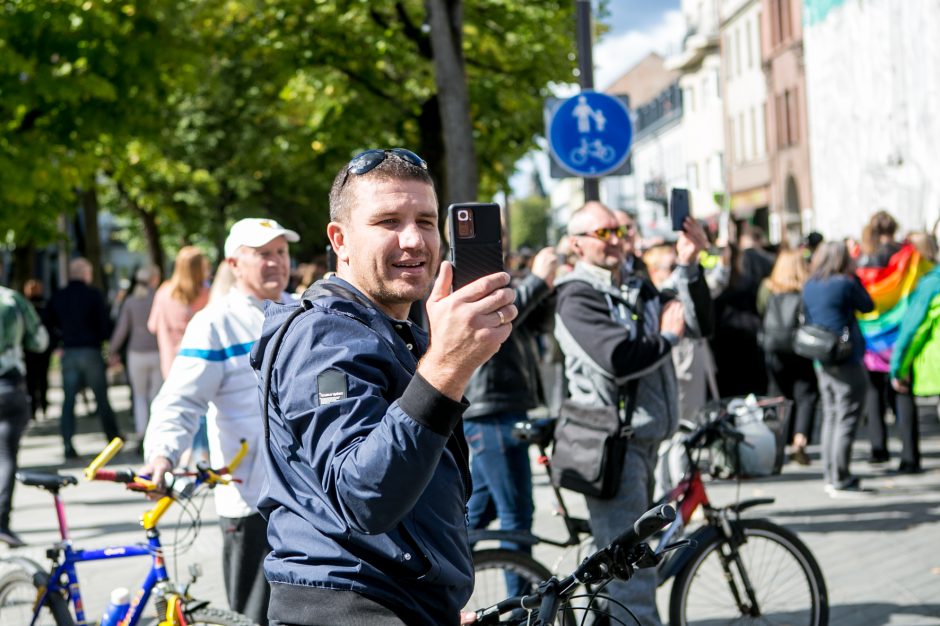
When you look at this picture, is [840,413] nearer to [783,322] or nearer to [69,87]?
[783,322]

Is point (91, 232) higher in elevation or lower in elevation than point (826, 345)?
higher

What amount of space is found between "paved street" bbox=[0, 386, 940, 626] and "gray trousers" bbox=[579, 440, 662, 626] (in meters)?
0.54

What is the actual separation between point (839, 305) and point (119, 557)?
6822 mm

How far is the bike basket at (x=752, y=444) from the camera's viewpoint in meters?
5.96

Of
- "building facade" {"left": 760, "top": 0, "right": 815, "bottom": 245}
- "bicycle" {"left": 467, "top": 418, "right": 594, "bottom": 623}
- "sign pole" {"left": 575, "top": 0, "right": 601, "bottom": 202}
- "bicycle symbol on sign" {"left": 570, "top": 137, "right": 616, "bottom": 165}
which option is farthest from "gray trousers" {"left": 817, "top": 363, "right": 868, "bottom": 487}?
"building facade" {"left": 760, "top": 0, "right": 815, "bottom": 245}

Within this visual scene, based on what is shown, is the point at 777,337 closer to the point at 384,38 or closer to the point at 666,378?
the point at 666,378

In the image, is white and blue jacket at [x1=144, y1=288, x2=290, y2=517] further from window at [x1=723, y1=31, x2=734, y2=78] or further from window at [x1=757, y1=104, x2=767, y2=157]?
window at [x1=723, y1=31, x2=734, y2=78]

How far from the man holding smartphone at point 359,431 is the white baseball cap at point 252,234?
8.29ft

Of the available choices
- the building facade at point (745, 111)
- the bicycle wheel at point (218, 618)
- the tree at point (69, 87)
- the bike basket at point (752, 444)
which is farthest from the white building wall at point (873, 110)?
the building facade at point (745, 111)

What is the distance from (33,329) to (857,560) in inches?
230

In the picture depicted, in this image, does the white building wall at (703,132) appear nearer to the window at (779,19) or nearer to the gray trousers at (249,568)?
the window at (779,19)

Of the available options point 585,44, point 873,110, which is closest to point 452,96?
point 585,44

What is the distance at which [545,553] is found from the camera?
7.77 metres

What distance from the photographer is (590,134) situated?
10.1 meters
